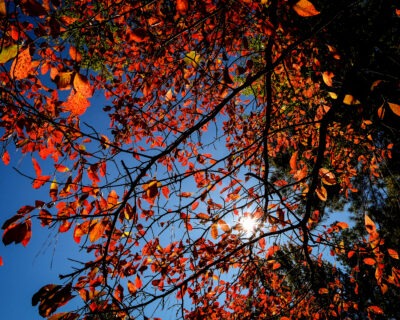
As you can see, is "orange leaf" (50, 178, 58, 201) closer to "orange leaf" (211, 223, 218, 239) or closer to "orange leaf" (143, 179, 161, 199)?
"orange leaf" (143, 179, 161, 199)

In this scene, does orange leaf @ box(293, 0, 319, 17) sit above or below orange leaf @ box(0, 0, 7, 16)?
below

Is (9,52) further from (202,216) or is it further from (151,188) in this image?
(202,216)

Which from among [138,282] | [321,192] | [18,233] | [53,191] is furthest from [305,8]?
[138,282]

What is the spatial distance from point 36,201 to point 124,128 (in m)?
3.66

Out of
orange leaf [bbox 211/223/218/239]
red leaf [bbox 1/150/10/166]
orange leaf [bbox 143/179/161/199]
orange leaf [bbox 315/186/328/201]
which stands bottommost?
orange leaf [bbox 315/186/328/201]

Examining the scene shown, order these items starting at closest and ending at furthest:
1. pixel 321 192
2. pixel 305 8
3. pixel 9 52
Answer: pixel 9 52
pixel 305 8
pixel 321 192

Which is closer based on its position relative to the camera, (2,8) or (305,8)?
(2,8)

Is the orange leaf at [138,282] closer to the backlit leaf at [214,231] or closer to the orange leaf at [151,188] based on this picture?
the backlit leaf at [214,231]

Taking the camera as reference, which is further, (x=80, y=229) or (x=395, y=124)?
(x=395, y=124)

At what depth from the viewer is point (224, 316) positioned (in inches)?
236

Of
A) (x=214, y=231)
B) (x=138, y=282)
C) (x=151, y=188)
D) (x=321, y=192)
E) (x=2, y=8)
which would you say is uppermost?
(x=2, y=8)

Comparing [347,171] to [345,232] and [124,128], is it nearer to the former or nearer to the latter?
[345,232]

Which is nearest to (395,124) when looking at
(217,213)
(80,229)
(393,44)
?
(393,44)

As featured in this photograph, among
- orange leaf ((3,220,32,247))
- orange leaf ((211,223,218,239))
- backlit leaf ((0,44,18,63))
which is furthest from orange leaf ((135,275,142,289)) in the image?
backlit leaf ((0,44,18,63))
